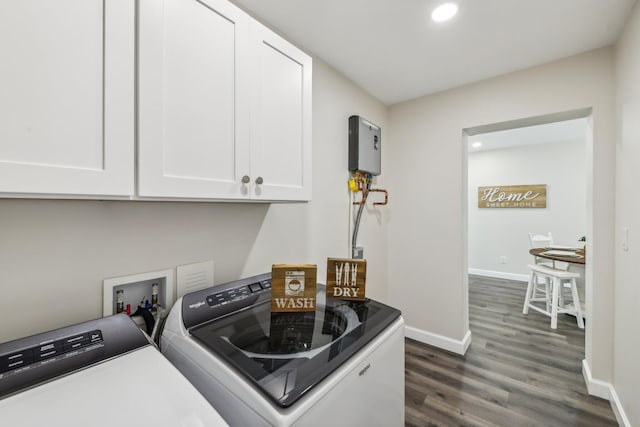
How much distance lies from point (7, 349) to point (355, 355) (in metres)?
0.98

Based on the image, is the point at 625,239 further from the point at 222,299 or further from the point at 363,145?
the point at 222,299

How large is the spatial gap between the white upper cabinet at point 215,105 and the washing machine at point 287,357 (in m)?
0.49

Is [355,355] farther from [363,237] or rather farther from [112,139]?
[363,237]

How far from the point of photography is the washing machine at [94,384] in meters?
0.59

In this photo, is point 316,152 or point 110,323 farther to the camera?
point 316,152

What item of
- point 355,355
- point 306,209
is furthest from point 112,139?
point 306,209

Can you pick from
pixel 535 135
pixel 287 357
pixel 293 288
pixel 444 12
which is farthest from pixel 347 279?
pixel 535 135

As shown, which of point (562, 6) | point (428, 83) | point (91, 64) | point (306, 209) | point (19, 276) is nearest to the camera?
point (91, 64)

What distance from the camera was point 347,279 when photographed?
51.7 inches

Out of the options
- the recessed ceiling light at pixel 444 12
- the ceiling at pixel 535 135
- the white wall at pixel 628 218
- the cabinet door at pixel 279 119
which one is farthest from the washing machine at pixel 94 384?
the ceiling at pixel 535 135

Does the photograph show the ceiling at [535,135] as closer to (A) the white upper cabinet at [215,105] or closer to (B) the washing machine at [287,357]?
(A) the white upper cabinet at [215,105]

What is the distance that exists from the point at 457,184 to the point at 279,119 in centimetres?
185

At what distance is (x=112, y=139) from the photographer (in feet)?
2.34

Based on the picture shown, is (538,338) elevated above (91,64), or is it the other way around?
(91,64)
